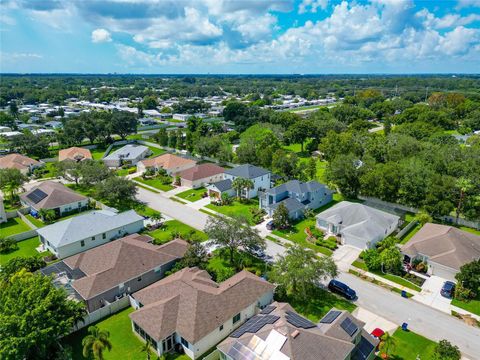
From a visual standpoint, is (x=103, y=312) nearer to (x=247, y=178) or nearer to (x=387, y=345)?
(x=387, y=345)

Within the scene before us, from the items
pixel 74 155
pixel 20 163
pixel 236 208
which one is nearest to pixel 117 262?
pixel 236 208

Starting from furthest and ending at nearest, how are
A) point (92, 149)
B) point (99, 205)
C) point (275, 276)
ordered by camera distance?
1. point (92, 149)
2. point (99, 205)
3. point (275, 276)

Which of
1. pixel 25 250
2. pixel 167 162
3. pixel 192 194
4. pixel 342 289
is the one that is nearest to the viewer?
pixel 342 289

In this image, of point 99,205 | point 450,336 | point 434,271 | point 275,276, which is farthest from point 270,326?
point 99,205

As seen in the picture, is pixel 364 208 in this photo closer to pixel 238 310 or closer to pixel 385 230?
pixel 385 230

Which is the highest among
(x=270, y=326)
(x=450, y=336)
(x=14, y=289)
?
(x=14, y=289)

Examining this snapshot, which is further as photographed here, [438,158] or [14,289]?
[438,158]

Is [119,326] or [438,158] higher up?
[438,158]

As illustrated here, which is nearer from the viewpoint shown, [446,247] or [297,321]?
[297,321]
